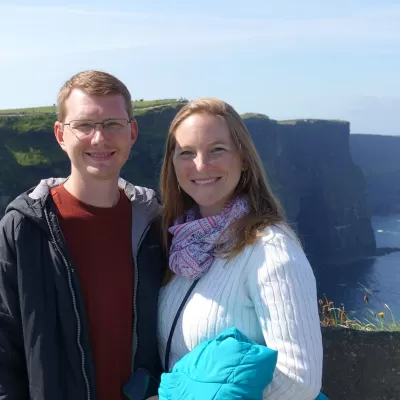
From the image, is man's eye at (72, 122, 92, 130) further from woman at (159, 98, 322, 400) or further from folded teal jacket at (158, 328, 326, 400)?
folded teal jacket at (158, 328, 326, 400)

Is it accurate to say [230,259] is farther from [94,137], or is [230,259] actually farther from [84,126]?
[84,126]

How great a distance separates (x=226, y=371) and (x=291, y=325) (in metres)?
0.43

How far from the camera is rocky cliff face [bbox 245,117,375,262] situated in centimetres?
8225

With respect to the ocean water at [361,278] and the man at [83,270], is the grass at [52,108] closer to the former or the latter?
the ocean water at [361,278]

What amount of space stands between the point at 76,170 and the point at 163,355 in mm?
1238

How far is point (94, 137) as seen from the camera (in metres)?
3.37

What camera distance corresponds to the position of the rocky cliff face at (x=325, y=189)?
8225 centimetres

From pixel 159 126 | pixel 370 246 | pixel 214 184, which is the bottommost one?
pixel 370 246

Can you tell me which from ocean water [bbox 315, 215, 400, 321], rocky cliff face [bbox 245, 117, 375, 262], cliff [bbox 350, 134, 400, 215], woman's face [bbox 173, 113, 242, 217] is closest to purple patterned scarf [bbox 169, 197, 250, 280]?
woman's face [bbox 173, 113, 242, 217]

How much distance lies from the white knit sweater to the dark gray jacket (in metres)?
0.57

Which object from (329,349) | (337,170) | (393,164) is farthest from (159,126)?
(393,164)

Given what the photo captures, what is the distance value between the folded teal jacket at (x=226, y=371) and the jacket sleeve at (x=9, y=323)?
2.97 feet

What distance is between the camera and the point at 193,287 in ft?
11.0

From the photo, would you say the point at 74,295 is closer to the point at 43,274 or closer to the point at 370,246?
the point at 43,274
